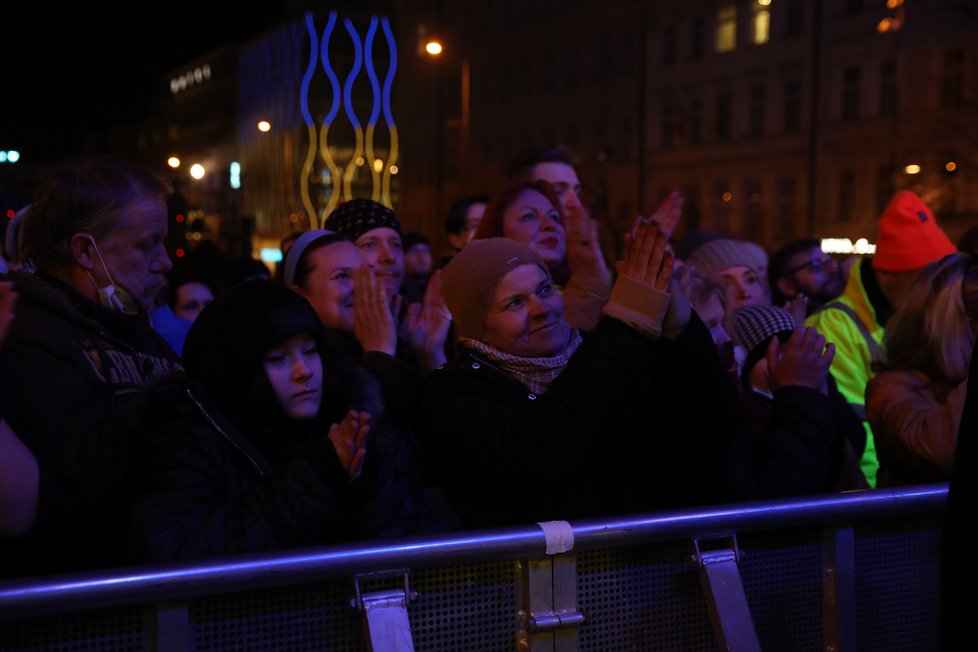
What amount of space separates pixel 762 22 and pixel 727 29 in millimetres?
2156

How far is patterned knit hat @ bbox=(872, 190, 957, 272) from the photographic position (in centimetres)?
581

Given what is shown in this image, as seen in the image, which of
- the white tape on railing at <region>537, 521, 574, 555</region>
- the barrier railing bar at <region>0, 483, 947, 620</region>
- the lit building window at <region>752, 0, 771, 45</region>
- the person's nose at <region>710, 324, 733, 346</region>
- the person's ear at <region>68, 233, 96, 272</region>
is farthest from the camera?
the lit building window at <region>752, 0, 771, 45</region>

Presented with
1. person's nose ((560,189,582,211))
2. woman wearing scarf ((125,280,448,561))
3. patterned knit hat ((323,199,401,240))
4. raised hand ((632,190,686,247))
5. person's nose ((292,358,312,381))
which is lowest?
woman wearing scarf ((125,280,448,561))

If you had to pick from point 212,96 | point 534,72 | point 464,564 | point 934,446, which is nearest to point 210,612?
point 464,564

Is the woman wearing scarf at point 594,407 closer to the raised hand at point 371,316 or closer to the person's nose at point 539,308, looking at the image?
the person's nose at point 539,308

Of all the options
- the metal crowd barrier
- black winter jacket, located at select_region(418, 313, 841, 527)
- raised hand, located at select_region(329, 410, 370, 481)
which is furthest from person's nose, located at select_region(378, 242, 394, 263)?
the metal crowd barrier

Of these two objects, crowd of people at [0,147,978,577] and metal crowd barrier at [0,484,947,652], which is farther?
crowd of people at [0,147,978,577]

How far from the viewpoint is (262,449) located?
116 inches

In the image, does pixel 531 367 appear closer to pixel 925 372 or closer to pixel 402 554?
pixel 402 554

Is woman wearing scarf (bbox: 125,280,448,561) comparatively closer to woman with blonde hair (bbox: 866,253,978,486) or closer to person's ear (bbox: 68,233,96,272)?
person's ear (bbox: 68,233,96,272)

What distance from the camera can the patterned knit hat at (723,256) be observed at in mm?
5629

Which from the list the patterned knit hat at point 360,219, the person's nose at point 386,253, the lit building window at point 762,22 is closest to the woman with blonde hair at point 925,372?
the person's nose at point 386,253

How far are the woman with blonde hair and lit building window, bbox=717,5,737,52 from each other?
41317mm

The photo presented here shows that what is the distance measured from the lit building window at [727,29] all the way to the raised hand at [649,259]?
42.4 meters
